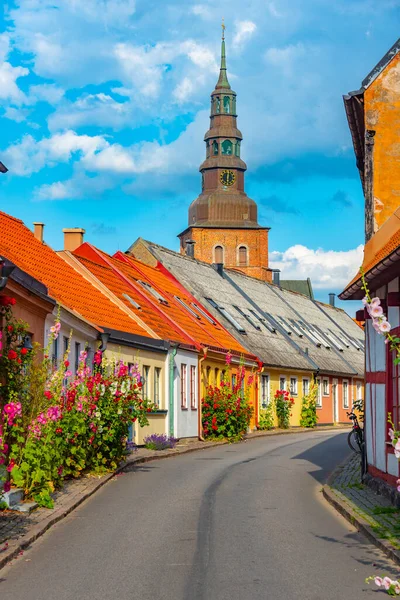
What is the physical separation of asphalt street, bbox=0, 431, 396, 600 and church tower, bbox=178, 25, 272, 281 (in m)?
85.6

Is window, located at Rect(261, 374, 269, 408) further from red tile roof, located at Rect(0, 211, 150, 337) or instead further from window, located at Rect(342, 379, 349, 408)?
red tile roof, located at Rect(0, 211, 150, 337)

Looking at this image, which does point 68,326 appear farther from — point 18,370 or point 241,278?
point 241,278

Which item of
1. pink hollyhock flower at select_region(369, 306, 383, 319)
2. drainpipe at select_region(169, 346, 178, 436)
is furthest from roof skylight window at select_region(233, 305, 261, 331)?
pink hollyhock flower at select_region(369, 306, 383, 319)

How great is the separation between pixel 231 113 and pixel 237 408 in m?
75.8

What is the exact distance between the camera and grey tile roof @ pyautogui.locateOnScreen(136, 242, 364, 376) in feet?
133

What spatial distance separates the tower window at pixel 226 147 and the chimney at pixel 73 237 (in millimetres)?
70400

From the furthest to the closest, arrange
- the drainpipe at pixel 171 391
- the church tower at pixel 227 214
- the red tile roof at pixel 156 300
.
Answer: the church tower at pixel 227 214 < the red tile roof at pixel 156 300 < the drainpipe at pixel 171 391

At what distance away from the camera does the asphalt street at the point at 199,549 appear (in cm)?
831

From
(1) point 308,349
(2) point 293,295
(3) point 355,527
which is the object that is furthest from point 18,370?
(2) point 293,295

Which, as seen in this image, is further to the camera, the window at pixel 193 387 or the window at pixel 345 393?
the window at pixel 345 393

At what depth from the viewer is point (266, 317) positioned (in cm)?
4625

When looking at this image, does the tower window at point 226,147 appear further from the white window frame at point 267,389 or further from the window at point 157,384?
the window at point 157,384

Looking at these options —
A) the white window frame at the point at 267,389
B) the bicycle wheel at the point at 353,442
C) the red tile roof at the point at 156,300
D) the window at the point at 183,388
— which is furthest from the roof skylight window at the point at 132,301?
the white window frame at the point at 267,389

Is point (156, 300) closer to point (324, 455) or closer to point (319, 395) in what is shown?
point (324, 455)
